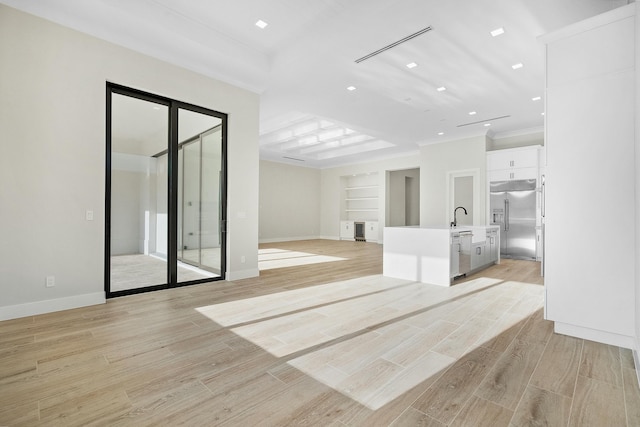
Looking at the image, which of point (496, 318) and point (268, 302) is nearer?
point (496, 318)

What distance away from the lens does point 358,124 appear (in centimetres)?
726

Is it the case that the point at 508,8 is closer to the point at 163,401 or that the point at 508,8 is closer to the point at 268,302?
the point at 268,302

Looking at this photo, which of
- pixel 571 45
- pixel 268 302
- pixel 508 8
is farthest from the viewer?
pixel 268 302

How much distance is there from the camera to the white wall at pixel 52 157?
2.98 m

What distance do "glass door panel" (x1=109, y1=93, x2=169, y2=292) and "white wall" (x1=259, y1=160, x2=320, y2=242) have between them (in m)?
7.02

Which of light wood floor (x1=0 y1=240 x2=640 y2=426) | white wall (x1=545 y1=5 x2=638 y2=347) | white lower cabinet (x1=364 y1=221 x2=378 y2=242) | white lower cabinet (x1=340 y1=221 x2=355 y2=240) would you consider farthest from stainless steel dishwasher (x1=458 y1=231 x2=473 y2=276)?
white lower cabinet (x1=340 y1=221 x2=355 y2=240)

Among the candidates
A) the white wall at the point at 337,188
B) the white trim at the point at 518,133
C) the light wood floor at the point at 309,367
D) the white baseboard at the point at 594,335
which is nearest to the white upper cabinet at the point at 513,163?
the white trim at the point at 518,133

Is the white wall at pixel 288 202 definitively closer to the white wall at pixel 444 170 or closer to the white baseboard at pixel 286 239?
the white baseboard at pixel 286 239

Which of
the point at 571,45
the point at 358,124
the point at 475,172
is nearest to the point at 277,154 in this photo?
the point at 358,124

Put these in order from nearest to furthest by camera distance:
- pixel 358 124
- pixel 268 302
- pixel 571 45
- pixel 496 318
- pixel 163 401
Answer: pixel 163 401 → pixel 571 45 → pixel 496 318 → pixel 268 302 → pixel 358 124

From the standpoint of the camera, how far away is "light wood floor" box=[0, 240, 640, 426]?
1.56 metres

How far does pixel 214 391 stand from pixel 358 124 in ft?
21.5

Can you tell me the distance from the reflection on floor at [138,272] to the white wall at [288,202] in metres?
7.06

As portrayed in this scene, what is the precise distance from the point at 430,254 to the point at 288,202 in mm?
8297
